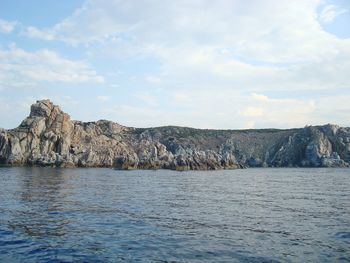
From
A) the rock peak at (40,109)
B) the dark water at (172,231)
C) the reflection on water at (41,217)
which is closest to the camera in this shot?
the dark water at (172,231)

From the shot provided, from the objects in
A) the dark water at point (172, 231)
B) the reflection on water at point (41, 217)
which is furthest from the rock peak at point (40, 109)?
the dark water at point (172, 231)

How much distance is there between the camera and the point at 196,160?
5399 inches

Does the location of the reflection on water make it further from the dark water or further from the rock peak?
the rock peak

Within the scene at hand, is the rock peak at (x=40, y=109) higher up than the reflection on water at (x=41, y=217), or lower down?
higher up

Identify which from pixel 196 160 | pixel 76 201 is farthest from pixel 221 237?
pixel 196 160

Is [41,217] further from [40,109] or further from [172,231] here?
[40,109]

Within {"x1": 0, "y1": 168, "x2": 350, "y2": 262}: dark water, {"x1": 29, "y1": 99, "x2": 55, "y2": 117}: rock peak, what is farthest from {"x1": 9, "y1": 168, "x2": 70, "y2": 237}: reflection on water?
{"x1": 29, "y1": 99, "x2": 55, "y2": 117}: rock peak

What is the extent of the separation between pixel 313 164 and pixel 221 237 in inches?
7484

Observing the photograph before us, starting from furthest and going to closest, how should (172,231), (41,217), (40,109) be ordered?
(40,109) < (41,217) < (172,231)

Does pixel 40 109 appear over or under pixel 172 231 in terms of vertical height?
over

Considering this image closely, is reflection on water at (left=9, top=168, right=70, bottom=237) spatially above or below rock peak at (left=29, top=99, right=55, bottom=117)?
below

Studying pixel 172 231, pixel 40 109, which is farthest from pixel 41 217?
pixel 40 109

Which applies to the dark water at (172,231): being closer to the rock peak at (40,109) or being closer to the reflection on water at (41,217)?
the reflection on water at (41,217)

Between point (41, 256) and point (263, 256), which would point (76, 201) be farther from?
point (263, 256)
